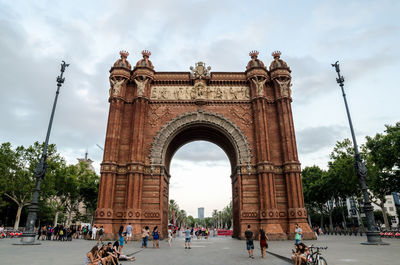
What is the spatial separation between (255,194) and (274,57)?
15762 mm

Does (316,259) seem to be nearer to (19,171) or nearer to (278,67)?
(278,67)

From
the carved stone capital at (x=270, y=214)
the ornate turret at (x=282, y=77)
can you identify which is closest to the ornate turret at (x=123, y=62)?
the ornate turret at (x=282, y=77)

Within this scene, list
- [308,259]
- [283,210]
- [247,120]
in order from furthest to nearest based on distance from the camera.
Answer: [247,120] → [283,210] → [308,259]

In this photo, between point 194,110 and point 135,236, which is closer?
point 135,236

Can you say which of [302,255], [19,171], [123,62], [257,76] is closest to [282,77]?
[257,76]

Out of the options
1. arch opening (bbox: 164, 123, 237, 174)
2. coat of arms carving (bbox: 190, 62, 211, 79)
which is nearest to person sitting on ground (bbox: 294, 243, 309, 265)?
arch opening (bbox: 164, 123, 237, 174)

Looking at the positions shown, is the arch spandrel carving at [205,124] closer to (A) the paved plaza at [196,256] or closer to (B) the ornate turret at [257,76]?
(B) the ornate turret at [257,76]

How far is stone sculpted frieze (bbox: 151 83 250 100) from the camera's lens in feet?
89.4

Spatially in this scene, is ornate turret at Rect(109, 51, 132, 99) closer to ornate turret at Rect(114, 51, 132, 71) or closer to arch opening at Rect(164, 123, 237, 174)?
ornate turret at Rect(114, 51, 132, 71)

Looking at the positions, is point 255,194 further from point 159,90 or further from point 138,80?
point 138,80

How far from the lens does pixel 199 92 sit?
1065 inches

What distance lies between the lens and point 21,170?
35094 mm

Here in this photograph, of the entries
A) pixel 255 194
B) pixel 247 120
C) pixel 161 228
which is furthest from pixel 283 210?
pixel 161 228

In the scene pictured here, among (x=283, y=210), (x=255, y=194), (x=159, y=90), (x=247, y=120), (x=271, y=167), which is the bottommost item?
(x=283, y=210)
